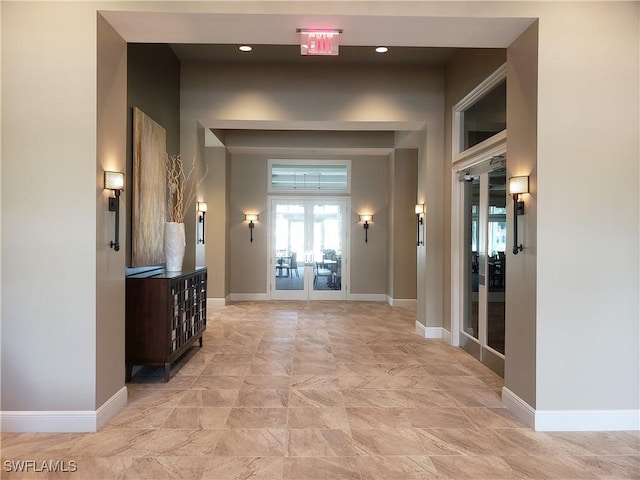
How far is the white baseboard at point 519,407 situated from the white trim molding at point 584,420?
13mm

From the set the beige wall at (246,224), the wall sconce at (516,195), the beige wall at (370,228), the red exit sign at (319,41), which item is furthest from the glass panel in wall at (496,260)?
the beige wall at (246,224)

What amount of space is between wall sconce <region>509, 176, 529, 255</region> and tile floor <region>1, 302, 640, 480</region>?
4.93 ft

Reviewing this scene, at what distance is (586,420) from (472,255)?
250 cm

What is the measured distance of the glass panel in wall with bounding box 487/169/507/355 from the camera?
15.3 feet

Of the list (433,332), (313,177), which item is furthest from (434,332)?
(313,177)

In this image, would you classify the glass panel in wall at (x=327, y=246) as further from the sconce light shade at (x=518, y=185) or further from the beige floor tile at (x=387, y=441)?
the beige floor tile at (x=387, y=441)

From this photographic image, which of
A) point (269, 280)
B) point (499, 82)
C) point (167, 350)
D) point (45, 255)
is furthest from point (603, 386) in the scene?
point (269, 280)

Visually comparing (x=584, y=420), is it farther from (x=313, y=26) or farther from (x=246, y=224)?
(x=246, y=224)

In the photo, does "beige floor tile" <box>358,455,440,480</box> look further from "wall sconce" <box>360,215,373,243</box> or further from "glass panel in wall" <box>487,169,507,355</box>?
"wall sconce" <box>360,215,373,243</box>

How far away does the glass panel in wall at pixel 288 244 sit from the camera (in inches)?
389

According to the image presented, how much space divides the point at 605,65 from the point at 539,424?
9.59ft

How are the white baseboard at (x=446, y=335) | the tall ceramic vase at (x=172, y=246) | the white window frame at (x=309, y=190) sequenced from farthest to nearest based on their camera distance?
the white window frame at (x=309, y=190) → the white baseboard at (x=446, y=335) → the tall ceramic vase at (x=172, y=246)

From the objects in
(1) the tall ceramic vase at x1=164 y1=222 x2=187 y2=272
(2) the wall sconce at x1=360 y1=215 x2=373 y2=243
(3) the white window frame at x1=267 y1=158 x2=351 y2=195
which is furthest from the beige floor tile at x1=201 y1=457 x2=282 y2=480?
(3) the white window frame at x1=267 y1=158 x2=351 y2=195

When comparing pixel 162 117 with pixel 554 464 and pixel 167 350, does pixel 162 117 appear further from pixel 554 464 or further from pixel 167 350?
pixel 554 464
